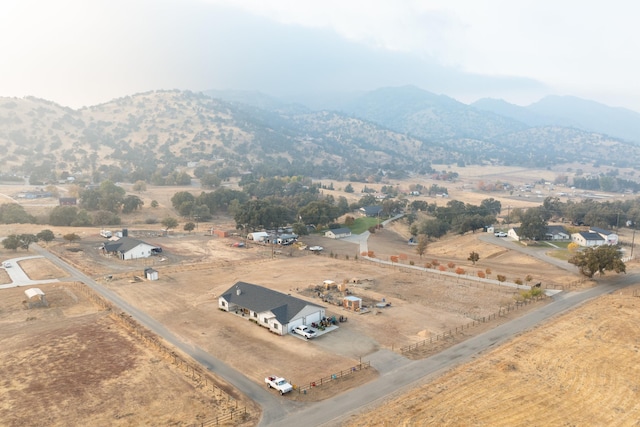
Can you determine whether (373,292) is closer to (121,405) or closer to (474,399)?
(474,399)

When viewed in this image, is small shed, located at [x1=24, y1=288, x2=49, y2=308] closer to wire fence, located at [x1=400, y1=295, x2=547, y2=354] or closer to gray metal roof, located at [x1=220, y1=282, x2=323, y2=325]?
gray metal roof, located at [x1=220, y1=282, x2=323, y2=325]

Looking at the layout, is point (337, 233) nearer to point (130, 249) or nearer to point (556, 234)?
point (130, 249)

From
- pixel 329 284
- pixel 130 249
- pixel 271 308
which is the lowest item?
pixel 329 284

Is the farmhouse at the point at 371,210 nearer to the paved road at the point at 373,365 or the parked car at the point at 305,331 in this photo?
the paved road at the point at 373,365

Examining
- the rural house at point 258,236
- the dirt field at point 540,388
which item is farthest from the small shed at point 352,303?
the rural house at point 258,236

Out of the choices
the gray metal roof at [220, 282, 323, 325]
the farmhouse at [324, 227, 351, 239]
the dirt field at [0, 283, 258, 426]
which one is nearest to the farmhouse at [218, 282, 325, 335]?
the gray metal roof at [220, 282, 323, 325]

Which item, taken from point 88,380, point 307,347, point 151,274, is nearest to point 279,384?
point 307,347

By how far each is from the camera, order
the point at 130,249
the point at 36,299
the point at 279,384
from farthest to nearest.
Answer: the point at 130,249 < the point at 36,299 < the point at 279,384
